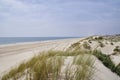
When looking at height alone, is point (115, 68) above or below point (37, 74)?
below

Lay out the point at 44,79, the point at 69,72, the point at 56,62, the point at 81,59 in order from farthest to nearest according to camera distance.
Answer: the point at 81,59 < the point at 56,62 < the point at 69,72 < the point at 44,79

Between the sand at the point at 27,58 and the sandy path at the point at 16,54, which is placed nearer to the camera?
the sand at the point at 27,58

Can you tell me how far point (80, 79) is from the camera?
4.18m

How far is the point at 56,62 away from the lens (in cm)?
482

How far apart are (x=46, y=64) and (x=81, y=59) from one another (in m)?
1.54

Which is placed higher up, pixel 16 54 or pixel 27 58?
pixel 27 58

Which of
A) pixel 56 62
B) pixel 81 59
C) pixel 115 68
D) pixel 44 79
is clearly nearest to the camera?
pixel 44 79

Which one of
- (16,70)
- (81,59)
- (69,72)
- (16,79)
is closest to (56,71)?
(69,72)

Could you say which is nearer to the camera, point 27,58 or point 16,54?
point 27,58

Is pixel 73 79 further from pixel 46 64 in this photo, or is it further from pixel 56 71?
pixel 46 64

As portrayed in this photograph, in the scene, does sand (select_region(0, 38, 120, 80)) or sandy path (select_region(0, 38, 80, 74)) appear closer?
sand (select_region(0, 38, 120, 80))

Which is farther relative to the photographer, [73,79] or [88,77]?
[88,77]

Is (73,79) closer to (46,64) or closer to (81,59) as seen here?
(46,64)

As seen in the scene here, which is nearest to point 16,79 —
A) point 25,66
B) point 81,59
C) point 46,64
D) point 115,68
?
point 46,64
